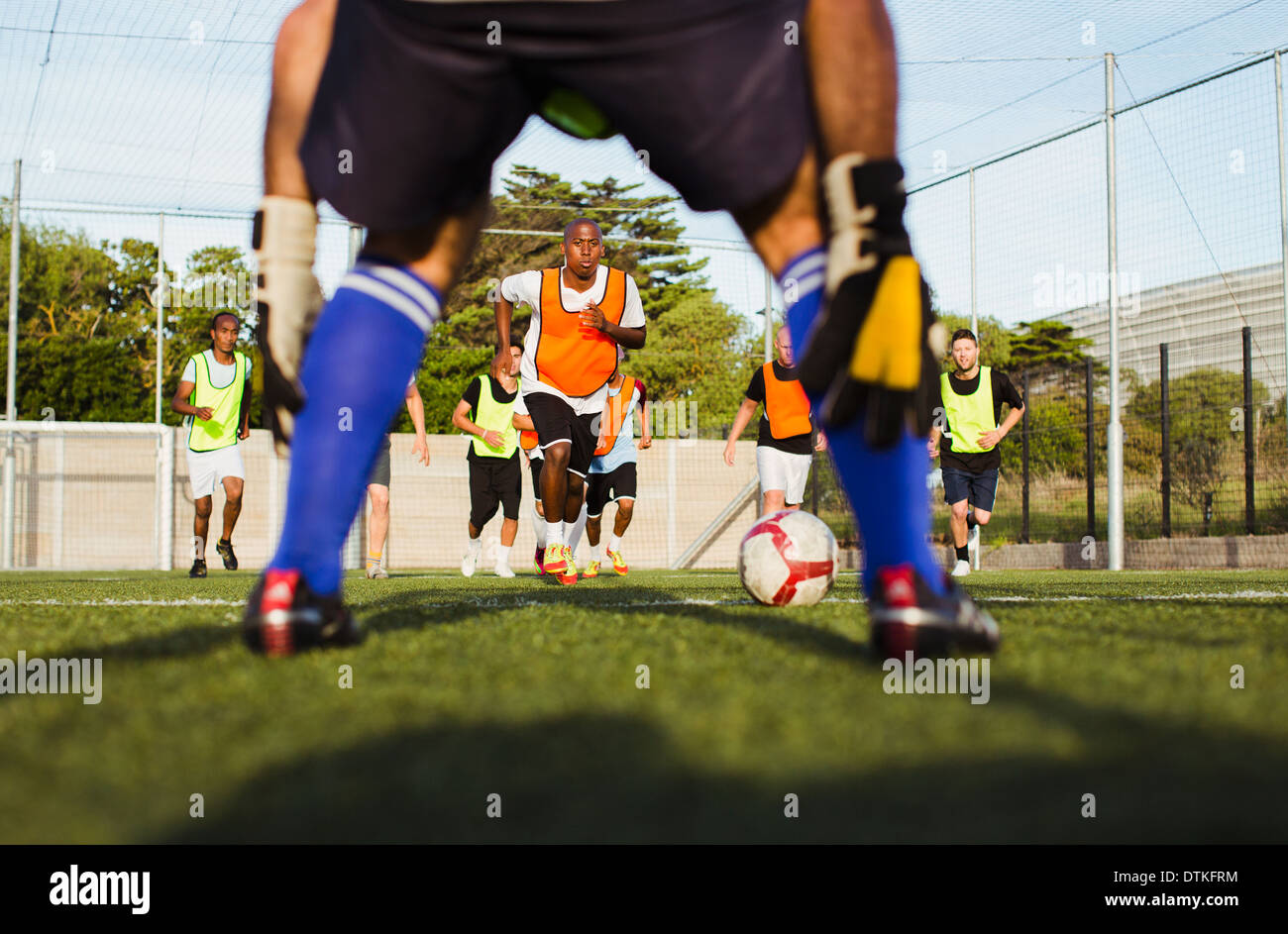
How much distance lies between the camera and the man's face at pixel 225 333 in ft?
33.1

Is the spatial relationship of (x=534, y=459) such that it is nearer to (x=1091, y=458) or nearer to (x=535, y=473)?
(x=535, y=473)

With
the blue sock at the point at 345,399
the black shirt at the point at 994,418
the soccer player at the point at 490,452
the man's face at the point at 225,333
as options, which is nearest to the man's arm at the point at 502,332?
the soccer player at the point at 490,452

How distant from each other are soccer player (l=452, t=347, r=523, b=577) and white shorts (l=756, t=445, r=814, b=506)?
251 centimetres

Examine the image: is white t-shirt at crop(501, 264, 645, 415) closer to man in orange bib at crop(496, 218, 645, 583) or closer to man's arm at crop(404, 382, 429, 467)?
man in orange bib at crop(496, 218, 645, 583)

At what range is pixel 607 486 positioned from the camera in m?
10.7

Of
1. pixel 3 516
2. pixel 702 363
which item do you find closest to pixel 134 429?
pixel 3 516

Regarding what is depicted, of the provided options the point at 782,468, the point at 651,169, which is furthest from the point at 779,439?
the point at 651,169

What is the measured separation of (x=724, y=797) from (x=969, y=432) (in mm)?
9815

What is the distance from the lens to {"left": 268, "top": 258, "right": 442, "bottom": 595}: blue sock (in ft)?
7.00

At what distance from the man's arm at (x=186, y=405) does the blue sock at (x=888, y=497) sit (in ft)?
28.7

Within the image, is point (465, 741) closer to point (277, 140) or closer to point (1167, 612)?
point (277, 140)

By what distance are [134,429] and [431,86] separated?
61.4 feet

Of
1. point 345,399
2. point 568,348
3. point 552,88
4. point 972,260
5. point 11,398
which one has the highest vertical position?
point 972,260

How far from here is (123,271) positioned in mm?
37094
